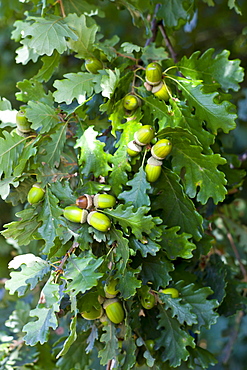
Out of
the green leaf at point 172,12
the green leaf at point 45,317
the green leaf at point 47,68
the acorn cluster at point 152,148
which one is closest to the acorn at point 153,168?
the acorn cluster at point 152,148

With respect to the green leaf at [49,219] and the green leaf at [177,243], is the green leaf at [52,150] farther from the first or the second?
the green leaf at [177,243]

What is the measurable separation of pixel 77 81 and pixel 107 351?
0.63 meters

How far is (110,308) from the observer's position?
3.25ft

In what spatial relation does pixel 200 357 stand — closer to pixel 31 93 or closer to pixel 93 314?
pixel 93 314

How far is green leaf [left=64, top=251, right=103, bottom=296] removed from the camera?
853mm

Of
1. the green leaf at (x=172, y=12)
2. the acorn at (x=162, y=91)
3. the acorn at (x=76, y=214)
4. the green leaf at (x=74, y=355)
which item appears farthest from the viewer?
the green leaf at (x=172, y=12)

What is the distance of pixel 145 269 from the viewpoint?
3.43 feet

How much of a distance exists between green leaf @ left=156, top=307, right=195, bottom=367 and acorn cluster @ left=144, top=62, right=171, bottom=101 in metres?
0.51

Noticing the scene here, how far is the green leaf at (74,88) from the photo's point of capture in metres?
1.05

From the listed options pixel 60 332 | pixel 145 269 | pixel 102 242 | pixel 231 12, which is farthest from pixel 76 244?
pixel 231 12

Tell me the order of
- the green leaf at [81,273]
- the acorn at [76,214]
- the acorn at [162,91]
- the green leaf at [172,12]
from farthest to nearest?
the green leaf at [172,12], the acorn at [162,91], the acorn at [76,214], the green leaf at [81,273]

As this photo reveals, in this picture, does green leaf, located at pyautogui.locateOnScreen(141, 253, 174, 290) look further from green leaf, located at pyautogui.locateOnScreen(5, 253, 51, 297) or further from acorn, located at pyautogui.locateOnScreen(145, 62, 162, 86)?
acorn, located at pyautogui.locateOnScreen(145, 62, 162, 86)

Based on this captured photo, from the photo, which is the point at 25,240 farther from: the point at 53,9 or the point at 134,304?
the point at 53,9

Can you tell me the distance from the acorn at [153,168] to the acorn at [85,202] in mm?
142
